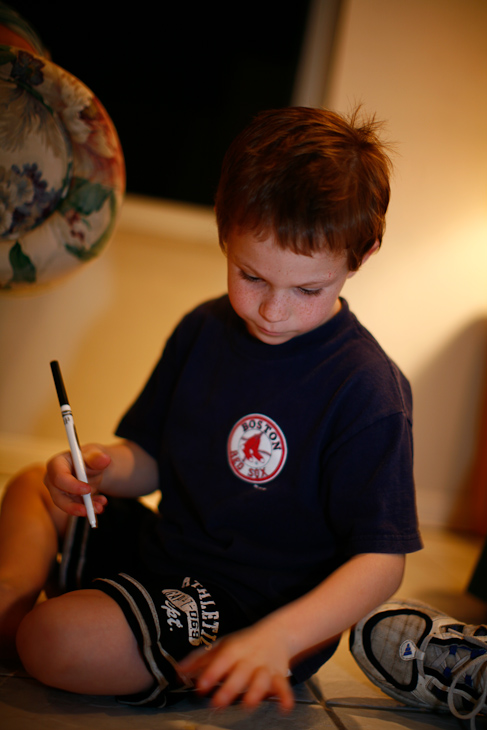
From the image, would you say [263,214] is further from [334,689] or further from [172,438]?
[334,689]

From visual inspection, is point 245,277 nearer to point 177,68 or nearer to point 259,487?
point 259,487

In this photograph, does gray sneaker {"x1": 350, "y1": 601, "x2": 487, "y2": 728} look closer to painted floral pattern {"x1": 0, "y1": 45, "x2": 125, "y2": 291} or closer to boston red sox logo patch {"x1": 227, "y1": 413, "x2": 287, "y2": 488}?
boston red sox logo patch {"x1": 227, "y1": 413, "x2": 287, "y2": 488}

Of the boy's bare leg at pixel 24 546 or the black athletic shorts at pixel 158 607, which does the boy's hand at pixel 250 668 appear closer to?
the black athletic shorts at pixel 158 607

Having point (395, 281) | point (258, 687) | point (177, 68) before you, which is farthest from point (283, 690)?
point (177, 68)

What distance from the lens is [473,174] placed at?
1509 millimetres

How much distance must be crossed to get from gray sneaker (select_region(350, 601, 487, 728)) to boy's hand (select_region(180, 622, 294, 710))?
8.6 inches

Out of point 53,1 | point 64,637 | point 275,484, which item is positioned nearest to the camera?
point 64,637

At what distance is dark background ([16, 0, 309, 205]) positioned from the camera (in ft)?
4.65

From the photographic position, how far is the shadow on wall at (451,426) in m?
1.58

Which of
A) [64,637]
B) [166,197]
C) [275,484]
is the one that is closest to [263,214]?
[275,484]

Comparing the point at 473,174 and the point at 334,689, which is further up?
the point at 473,174

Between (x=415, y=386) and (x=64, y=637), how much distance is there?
1196mm

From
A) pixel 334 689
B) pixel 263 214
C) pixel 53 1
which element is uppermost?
pixel 53 1

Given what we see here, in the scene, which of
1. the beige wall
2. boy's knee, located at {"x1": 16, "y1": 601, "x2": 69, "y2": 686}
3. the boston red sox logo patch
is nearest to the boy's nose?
the boston red sox logo patch
